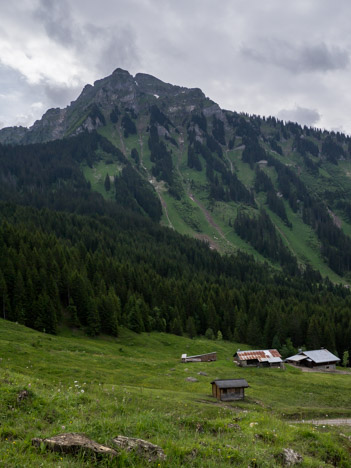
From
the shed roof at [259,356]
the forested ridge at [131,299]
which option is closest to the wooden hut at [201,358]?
the shed roof at [259,356]

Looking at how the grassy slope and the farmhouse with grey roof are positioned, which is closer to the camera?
the grassy slope

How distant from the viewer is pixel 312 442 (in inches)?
599

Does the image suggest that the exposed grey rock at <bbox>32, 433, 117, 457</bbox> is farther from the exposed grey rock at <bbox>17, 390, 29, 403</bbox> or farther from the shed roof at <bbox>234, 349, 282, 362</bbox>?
the shed roof at <bbox>234, 349, 282, 362</bbox>

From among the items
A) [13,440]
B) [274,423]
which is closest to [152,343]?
[274,423]

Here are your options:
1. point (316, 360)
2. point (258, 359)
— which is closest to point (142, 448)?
point (258, 359)

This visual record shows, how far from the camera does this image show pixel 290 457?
40.8 ft

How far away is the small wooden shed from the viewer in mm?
40156

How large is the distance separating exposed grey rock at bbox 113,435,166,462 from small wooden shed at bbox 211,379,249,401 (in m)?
32.5

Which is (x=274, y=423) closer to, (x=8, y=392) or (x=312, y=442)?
(x=312, y=442)

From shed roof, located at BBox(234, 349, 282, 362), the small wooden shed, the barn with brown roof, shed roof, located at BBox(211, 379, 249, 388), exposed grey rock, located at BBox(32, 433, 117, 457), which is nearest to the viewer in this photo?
exposed grey rock, located at BBox(32, 433, 117, 457)

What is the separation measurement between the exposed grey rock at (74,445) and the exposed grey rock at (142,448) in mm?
670

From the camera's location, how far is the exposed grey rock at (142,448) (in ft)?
34.6

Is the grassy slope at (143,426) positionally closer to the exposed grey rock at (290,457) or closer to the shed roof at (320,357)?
the exposed grey rock at (290,457)

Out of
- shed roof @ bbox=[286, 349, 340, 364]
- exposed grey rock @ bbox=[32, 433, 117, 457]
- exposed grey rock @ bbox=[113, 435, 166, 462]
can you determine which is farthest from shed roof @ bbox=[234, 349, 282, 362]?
exposed grey rock @ bbox=[32, 433, 117, 457]
